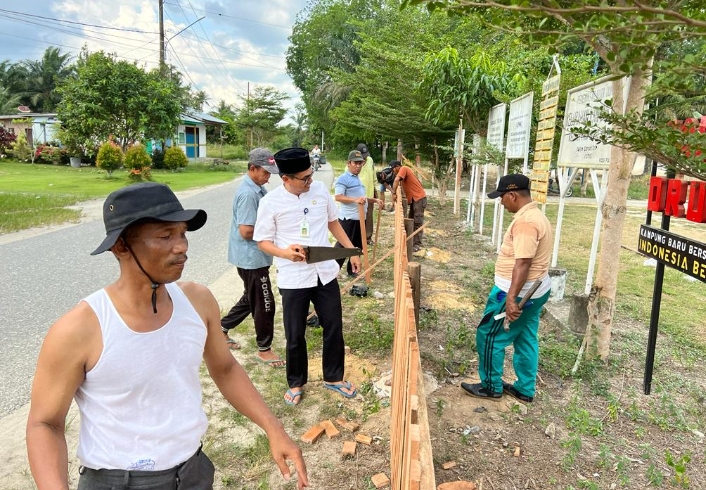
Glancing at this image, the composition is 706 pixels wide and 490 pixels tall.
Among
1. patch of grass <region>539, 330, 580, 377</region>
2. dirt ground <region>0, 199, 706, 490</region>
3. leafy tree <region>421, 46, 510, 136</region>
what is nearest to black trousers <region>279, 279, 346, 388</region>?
dirt ground <region>0, 199, 706, 490</region>

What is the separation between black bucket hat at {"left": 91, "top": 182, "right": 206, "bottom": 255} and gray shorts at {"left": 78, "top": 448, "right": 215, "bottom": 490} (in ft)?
2.24

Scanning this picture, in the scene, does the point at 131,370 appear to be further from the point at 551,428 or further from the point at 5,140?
the point at 5,140

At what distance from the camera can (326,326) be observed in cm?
366

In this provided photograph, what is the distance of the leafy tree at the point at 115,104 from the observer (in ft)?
76.9

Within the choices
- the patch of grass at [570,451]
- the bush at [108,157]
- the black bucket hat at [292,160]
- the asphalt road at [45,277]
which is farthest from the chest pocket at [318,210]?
the bush at [108,157]

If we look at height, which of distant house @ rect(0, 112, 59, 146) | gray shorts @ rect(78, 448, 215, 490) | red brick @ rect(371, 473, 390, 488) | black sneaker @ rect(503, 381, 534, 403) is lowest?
red brick @ rect(371, 473, 390, 488)

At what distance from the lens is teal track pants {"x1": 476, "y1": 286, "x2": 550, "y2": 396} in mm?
3641

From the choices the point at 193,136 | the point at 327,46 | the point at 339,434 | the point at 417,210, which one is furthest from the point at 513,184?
the point at 327,46

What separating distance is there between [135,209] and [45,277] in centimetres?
641

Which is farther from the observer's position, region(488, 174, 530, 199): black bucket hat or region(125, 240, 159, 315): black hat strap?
region(488, 174, 530, 199): black bucket hat

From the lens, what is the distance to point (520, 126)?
7.56 meters

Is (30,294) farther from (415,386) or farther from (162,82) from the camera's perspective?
(162,82)

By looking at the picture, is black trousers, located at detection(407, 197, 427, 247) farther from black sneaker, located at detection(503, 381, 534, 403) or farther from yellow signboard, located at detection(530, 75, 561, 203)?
black sneaker, located at detection(503, 381, 534, 403)

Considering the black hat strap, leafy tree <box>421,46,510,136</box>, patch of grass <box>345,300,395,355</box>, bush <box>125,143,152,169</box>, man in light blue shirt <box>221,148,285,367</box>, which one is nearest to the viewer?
the black hat strap
